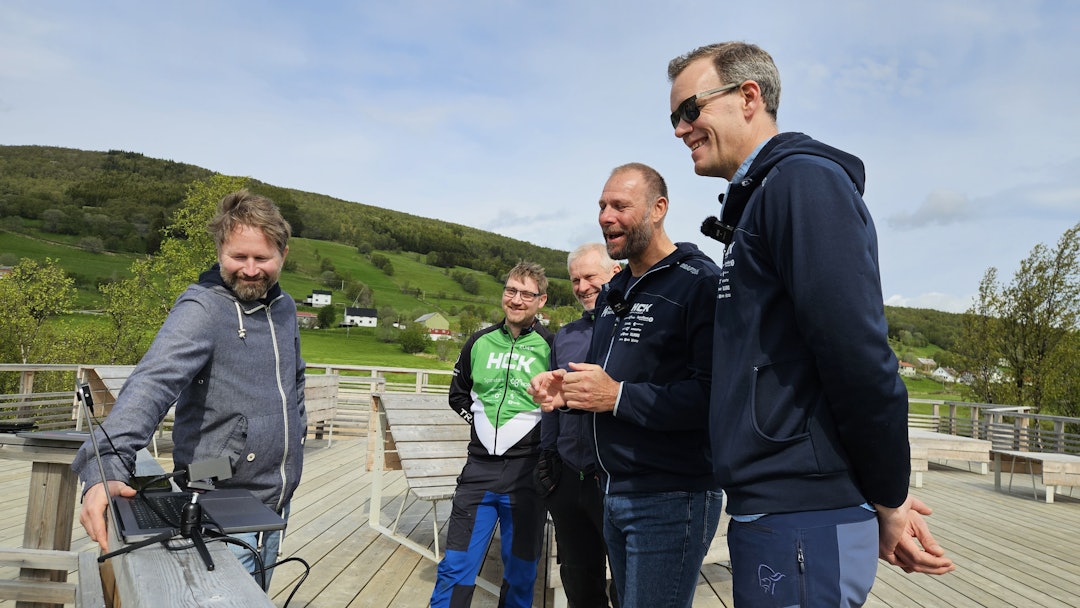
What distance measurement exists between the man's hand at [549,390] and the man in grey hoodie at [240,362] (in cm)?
74

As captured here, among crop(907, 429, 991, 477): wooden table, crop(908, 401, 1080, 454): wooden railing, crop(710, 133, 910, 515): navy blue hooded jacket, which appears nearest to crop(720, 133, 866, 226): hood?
crop(710, 133, 910, 515): navy blue hooded jacket

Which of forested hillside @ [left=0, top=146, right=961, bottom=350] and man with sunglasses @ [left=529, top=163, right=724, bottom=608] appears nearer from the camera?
man with sunglasses @ [left=529, top=163, right=724, bottom=608]

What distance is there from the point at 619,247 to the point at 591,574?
1254mm

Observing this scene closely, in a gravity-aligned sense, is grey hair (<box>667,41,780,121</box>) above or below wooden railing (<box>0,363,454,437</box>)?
above

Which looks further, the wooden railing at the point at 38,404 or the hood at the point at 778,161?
the wooden railing at the point at 38,404

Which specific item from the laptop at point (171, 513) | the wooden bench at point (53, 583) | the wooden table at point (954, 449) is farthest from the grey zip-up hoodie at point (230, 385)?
the wooden table at point (954, 449)

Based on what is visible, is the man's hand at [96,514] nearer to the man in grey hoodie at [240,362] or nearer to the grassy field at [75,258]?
the man in grey hoodie at [240,362]

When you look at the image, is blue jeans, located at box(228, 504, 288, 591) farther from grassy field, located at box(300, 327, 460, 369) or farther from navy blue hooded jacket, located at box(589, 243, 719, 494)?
grassy field, located at box(300, 327, 460, 369)

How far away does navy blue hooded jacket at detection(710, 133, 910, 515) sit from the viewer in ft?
3.61

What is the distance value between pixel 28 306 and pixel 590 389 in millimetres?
20725

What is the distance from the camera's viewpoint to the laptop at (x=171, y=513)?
1220 millimetres

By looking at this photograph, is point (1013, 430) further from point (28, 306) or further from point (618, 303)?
point (28, 306)

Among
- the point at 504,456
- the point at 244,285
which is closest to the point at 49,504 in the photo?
the point at 244,285

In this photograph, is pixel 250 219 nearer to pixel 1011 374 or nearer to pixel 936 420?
pixel 936 420
